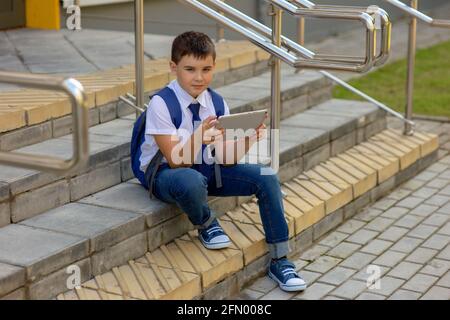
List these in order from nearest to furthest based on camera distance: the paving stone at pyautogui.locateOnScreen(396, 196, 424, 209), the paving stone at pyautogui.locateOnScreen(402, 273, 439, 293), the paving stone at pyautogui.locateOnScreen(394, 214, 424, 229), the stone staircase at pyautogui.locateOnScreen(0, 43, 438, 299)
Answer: the stone staircase at pyautogui.locateOnScreen(0, 43, 438, 299) → the paving stone at pyautogui.locateOnScreen(402, 273, 439, 293) → the paving stone at pyautogui.locateOnScreen(394, 214, 424, 229) → the paving stone at pyautogui.locateOnScreen(396, 196, 424, 209)

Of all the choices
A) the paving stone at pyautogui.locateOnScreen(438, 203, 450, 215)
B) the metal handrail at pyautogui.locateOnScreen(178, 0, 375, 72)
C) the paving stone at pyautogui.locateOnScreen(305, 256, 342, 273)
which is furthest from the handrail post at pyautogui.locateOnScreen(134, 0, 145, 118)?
the paving stone at pyautogui.locateOnScreen(438, 203, 450, 215)

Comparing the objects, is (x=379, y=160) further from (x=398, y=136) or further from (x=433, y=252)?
(x=433, y=252)

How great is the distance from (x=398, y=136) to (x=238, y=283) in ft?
8.21

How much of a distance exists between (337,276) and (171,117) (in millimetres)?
1160

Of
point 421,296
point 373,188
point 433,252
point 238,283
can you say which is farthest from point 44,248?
point 373,188

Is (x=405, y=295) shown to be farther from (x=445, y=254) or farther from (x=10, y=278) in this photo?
(x=10, y=278)

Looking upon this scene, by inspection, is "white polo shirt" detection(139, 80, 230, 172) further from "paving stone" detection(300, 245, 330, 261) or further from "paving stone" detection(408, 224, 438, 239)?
"paving stone" detection(408, 224, 438, 239)

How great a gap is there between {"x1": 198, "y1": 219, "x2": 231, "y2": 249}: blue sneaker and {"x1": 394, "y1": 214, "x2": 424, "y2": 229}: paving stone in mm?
1363

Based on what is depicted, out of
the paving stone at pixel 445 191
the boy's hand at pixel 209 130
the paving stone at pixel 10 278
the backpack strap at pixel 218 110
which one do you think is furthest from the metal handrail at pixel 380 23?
the paving stone at pixel 10 278

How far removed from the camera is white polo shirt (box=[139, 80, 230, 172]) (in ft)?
13.7

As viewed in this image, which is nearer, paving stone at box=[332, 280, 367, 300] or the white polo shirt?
the white polo shirt

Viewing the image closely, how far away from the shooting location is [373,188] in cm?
567

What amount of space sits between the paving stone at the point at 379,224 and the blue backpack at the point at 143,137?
125 cm
